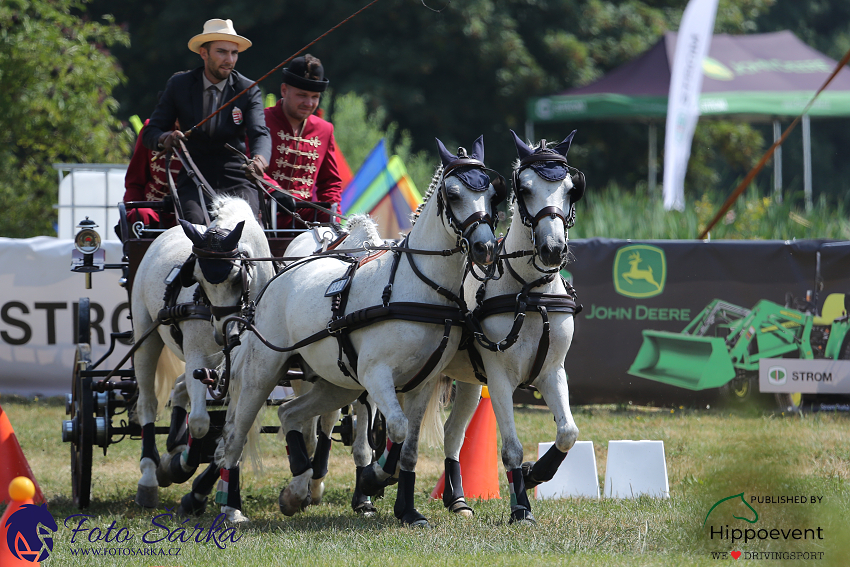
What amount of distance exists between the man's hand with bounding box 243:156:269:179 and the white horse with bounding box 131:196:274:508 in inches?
11.7

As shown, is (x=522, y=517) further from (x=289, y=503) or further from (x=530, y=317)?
(x=289, y=503)

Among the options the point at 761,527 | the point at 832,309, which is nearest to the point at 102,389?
the point at 761,527

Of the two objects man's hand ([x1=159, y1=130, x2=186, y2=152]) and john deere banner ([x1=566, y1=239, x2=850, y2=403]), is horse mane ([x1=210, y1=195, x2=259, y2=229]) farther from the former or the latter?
john deere banner ([x1=566, y1=239, x2=850, y2=403])

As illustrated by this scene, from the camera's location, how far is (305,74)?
683 cm

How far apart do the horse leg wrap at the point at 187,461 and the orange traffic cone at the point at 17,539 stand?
2077 mm

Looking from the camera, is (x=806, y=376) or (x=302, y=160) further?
(x=806, y=376)

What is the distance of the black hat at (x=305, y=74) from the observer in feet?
22.3

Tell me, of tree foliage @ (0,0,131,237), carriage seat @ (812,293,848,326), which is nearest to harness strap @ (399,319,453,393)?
carriage seat @ (812,293,848,326)

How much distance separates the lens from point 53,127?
13.6 m

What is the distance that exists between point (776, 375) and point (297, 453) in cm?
519

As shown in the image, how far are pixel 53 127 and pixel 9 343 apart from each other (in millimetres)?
4780

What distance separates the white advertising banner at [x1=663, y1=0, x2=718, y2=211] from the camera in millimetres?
14117

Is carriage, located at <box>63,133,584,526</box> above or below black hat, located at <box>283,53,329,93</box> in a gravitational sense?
below

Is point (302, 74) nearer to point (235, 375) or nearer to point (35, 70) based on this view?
point (235, 375)
